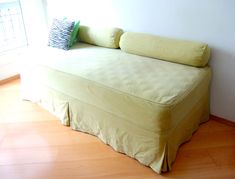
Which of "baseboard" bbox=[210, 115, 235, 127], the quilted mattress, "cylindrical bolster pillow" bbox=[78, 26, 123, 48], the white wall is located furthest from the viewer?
"cylindrical bolster pillow" bbox=[78, 26, 123, 48]

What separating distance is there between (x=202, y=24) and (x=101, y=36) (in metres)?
0.97

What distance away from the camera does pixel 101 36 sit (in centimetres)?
252

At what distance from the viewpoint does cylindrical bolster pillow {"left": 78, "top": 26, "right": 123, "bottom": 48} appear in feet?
8.09

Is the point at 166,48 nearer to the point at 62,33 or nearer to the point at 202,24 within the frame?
the point at 202,24

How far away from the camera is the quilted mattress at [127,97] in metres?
1.64

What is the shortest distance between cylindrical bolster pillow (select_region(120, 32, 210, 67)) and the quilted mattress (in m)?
0.05

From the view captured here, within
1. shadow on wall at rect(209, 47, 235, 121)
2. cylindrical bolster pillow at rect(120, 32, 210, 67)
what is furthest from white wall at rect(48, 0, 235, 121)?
cylindrical bolster pillow at rect(120, 32, 210, 67)

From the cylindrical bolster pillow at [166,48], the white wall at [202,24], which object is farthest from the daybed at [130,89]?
the white wall at [202,24]

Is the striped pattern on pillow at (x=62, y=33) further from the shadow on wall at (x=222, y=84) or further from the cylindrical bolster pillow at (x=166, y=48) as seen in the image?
the shadow on wall at (x=222, y=84)

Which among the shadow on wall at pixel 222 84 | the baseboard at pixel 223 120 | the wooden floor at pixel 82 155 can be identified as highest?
the shadow on wall at pixel 222 84

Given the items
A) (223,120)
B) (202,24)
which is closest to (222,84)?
(223,120)

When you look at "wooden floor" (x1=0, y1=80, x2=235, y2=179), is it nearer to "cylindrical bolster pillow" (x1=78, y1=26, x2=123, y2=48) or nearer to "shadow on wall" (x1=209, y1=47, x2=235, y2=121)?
"shadow on wall" (x1=209, y1=47, x2=235, y2=121)

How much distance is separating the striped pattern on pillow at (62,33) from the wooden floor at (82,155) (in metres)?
0.76

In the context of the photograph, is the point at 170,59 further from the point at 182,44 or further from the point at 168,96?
the point at 168,96
